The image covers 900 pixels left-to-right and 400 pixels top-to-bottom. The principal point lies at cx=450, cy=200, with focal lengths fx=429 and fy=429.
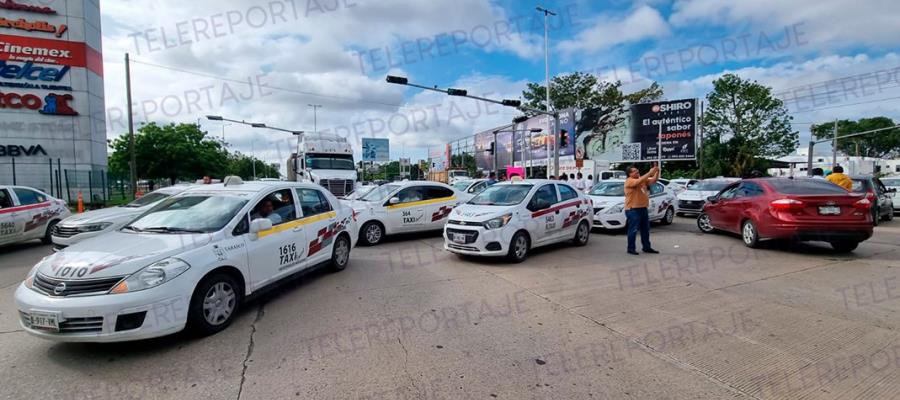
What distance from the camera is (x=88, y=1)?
69.9 ft

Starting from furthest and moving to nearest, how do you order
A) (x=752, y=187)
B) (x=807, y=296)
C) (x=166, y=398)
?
(x=752, y=187) → (x=807, y=296) → (x=166, y=398)

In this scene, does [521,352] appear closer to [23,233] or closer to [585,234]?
[585,234]

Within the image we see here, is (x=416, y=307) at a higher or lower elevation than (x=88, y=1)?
lower

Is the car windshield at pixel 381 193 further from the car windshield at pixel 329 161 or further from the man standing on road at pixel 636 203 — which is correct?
the car windshield at pixel 329 161

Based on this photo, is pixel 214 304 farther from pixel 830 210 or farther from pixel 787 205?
pixel 830 210

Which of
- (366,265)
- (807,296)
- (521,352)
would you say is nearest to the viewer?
(521,352)

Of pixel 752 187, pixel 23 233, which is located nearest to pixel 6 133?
pixel 23 233

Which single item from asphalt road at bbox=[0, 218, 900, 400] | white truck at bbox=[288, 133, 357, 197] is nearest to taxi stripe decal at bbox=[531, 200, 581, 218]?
asphalt road at bbox=[0, 218, 900, 400]

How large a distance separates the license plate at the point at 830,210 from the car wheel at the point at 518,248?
507 centimetres

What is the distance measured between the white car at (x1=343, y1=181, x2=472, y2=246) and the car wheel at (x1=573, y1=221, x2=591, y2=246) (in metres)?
3.32

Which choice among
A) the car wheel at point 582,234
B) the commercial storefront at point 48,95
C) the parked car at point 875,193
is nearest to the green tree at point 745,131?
the parked car at point 875,193

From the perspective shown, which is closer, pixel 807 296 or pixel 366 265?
pixel 807 296

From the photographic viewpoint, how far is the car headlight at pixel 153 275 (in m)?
3.61

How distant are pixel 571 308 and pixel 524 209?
2.93 m
